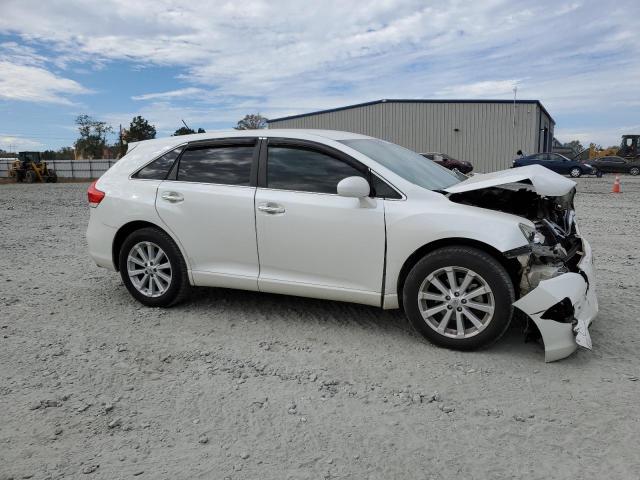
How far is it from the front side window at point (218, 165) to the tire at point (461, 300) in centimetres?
169

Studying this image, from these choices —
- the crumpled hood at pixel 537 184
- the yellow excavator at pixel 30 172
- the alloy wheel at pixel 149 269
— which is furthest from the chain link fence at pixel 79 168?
the crumpled hood at pixel 537 184

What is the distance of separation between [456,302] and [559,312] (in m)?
0.68

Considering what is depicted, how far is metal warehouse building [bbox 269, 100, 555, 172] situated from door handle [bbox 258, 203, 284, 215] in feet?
117

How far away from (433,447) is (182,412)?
1424mm

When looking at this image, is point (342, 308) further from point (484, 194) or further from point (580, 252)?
point (580, 252)

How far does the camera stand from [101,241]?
516cm

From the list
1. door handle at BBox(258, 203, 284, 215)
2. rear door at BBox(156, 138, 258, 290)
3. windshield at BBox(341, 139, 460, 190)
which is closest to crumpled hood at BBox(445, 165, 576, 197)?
windshield at BBox(341, 139, 460, 190)

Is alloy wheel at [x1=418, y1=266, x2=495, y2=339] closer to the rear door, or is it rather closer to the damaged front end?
the damaged front end

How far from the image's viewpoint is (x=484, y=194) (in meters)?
4.65

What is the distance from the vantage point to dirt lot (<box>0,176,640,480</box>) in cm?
263

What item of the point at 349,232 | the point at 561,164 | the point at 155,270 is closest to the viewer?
the point at 349,232

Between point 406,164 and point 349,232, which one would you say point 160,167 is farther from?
point 406,164

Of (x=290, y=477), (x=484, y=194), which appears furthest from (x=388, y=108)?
(x=290, y=477)

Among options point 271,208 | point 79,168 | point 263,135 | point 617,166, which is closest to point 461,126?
point 617,166
